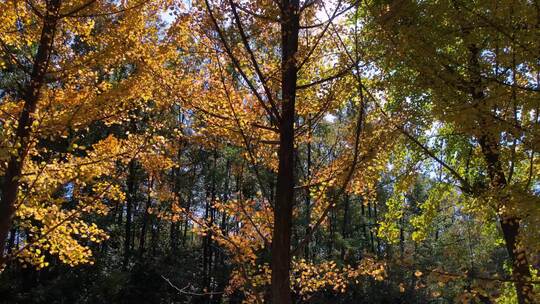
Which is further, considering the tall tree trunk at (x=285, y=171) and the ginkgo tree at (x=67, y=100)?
the ginkgo tree at (x=67, y=100)

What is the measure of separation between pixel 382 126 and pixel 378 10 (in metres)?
1.14

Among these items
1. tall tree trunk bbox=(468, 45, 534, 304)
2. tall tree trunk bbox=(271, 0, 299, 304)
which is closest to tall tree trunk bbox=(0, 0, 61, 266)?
tall tree trunk bbox=(271, 0, 299, 304)

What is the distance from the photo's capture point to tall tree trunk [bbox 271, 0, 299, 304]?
11.4 feet

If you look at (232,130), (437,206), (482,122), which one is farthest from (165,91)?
(437,206)

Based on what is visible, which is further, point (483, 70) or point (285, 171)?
point (483, 70)

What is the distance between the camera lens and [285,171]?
3.70m

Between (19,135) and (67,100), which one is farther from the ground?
(67,100)

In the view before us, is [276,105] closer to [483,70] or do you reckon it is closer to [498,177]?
[483,70]

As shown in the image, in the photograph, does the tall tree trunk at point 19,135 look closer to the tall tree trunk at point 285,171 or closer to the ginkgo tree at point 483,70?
the tall tree trunk at point 285,171

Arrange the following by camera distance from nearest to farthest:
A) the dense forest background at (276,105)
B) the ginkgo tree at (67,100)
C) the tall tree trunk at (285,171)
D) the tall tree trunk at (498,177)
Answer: the tall tree trunk at (285,171), the dense forest background at (276,105), the tall tree trunk at (498,177), the ginkgo tree at (67,100)

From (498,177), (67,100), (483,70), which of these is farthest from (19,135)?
(498,177)

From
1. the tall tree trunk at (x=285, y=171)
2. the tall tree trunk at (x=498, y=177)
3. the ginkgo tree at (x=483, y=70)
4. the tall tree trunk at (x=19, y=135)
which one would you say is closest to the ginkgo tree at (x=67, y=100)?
the tall tree trunk at (x=19, y=135)

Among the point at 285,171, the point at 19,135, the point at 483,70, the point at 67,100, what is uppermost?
the point at 483,70

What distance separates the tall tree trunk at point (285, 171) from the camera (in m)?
3.47
